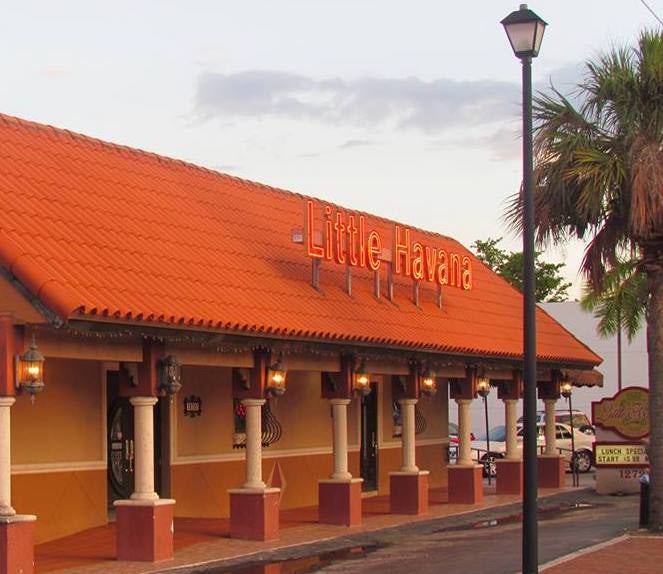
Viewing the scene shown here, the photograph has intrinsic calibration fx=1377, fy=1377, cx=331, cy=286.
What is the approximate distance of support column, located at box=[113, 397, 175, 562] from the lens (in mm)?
16797

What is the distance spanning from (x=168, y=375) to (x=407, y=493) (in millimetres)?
8576

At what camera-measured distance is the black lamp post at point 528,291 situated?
46.1ft

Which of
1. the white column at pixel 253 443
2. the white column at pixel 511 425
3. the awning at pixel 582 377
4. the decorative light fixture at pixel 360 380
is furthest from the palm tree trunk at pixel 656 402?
the awning at pixel 582 377

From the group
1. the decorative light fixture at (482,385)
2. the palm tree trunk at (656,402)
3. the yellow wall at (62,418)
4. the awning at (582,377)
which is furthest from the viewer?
the awning at (582,377)

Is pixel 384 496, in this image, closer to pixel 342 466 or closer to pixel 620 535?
pixel 342 466

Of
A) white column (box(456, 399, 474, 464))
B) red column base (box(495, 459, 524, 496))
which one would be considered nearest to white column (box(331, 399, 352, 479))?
white column (box(456, 399, 474, 464))

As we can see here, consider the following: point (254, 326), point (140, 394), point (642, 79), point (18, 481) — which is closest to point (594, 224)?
point (642, 79)

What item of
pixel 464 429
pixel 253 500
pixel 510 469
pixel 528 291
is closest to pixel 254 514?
pixel 253 500

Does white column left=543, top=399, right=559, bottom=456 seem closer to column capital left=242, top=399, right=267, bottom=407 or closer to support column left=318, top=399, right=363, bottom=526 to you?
support column left=318, top=399, right=363, bottom=526

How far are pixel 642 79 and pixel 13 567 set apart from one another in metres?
11.7

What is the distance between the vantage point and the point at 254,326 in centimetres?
1839

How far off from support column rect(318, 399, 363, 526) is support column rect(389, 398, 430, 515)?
2.35 m

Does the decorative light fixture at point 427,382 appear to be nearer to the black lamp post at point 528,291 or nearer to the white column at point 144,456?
the white column at point 144,456

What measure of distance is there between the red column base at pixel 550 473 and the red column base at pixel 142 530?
1626 centimetres
